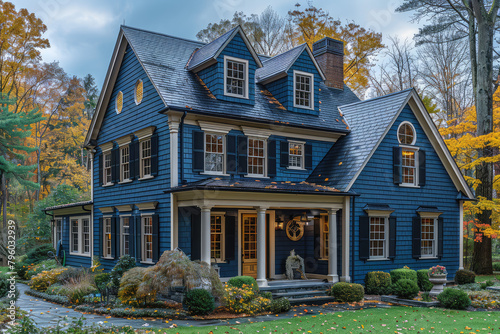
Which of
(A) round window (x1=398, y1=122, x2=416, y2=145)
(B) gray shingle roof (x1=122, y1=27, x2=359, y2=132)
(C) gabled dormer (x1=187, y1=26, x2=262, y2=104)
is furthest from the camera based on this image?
(A) round window (x1=398, y1=122, x2=416, y2=145)

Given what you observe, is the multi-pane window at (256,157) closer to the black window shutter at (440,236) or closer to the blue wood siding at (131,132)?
the blue wood siding at (131,132)

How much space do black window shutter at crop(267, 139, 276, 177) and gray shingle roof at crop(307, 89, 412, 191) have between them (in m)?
1.88

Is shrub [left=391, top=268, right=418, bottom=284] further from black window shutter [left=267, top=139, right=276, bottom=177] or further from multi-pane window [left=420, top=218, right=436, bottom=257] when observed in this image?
black window shutter [left=267, top=139, right=276, bottom=177]

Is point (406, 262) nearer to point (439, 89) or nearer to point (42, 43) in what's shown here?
point (439, 89)

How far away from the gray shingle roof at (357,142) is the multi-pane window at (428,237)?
4.40m

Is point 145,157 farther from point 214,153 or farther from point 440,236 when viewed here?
point 440,236

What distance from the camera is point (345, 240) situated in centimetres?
1755

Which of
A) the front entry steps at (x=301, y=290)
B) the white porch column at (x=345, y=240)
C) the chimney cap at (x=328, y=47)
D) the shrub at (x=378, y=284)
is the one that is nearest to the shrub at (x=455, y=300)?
the shrub at (x=378, y=284)

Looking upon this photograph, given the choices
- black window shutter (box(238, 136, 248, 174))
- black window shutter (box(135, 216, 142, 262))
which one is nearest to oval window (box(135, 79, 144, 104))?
black window shutter (box(238, 136, 248, 174))

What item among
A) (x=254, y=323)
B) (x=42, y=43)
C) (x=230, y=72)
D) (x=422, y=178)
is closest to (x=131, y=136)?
(x=230, y=72)

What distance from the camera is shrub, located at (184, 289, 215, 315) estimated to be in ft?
40.6

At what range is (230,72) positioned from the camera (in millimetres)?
17969

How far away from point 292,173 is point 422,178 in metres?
5.52

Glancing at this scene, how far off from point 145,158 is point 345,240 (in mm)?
7821
